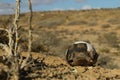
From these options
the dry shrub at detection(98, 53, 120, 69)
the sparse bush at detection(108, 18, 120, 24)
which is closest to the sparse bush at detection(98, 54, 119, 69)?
the dry shrub at detection(98, 53, 120, 69)

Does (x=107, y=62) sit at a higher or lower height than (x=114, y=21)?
lower

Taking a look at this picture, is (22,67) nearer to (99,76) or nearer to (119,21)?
(99,76)

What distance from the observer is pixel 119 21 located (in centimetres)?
5009

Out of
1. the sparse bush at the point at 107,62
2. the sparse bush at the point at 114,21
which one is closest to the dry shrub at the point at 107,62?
the sparse bush at the point at 107,62

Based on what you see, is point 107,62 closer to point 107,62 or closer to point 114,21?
point 107,62

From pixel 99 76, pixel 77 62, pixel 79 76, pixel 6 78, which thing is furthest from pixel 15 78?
pixel 77 62

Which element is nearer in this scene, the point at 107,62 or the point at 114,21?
the point at 107,62

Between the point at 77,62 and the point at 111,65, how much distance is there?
4.98 metres

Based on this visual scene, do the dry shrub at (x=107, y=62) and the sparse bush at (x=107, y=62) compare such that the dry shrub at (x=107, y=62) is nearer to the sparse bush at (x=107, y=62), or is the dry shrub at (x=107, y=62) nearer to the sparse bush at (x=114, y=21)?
the sparse bush at (x=107, y=62)

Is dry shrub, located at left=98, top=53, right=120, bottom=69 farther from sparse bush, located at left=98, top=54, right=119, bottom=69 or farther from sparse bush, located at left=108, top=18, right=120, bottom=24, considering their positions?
sparse bush, located at left=108, top=18, right=120, bottom=24

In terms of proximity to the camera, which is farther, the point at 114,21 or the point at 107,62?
the point at 114,21

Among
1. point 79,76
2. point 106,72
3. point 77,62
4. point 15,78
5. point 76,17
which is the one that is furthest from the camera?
point 76,17

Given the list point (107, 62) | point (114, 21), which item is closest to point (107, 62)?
point (107, 62)

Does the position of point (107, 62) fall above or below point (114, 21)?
below
